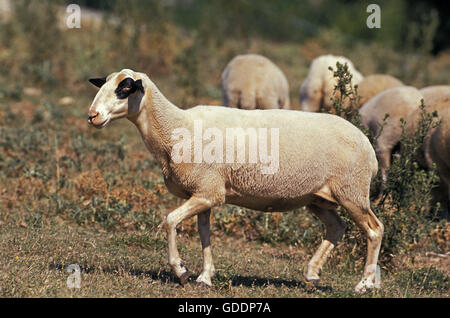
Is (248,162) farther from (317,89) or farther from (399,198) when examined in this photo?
(317,89)

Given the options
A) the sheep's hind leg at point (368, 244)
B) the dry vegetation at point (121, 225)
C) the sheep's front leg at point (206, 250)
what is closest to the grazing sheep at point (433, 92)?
the dry vegetation at point (121, 225)

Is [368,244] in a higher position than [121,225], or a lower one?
higher

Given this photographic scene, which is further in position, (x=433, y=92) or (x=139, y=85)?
(x=433, y=92)

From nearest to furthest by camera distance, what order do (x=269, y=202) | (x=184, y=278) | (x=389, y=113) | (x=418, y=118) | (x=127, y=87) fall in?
(x=127, y=87), (x=184, y=278), (x=269, y=202), (x=418, y=118), (x=389, y=113)

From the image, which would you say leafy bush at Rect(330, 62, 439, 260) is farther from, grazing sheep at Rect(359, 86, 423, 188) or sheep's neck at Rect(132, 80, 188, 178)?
sheep's neck at Rect(132, 80, 188, 178)

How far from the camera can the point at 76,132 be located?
12141mm

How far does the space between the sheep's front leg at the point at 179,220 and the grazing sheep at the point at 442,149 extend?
180 inches

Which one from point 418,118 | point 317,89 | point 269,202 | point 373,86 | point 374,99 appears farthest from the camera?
point 373,86

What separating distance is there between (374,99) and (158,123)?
5.82 m

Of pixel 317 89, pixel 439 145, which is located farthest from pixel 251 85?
pixel 439 145

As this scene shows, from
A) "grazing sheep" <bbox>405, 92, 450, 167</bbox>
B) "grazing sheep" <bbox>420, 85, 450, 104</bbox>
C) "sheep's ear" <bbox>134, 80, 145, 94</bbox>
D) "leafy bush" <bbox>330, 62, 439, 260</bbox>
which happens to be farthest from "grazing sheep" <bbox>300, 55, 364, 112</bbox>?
"sheep's ear" <bbox>134, 80, 145, 94</bbox>

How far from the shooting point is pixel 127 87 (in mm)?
5719
